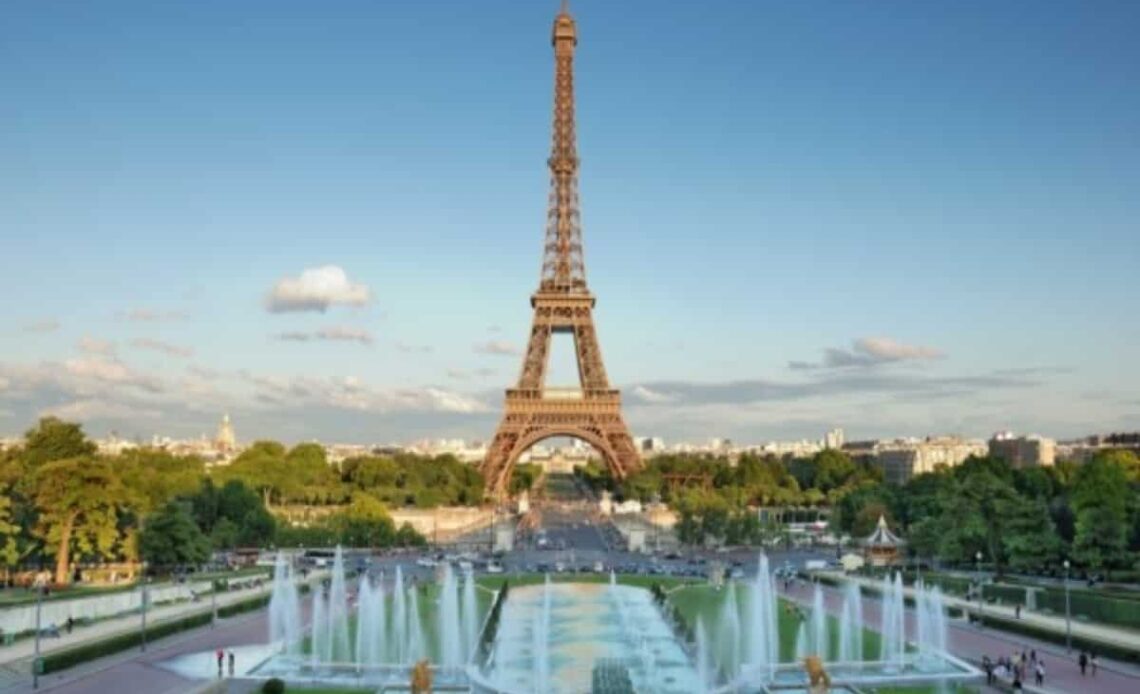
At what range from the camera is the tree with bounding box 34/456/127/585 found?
1885 inches

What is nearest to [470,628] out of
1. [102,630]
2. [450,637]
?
→ [450,637]

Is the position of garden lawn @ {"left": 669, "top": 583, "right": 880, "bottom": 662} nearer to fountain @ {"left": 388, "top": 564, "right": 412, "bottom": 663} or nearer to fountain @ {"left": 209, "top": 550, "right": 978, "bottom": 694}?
fountain @ {"left": 209, "top": 550, "right": 978, "bottom": 694}

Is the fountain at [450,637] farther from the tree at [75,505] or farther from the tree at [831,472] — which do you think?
the tree at [831,472]

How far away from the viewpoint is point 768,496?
109 m

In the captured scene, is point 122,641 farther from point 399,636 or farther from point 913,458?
point 913,458

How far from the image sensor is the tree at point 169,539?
51344 millimetres

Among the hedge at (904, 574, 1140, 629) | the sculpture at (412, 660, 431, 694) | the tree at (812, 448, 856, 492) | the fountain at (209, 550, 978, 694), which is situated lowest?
the fountain at (209, 550, 978, 694)

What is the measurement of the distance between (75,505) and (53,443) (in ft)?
23.6

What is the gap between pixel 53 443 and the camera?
5444 cm

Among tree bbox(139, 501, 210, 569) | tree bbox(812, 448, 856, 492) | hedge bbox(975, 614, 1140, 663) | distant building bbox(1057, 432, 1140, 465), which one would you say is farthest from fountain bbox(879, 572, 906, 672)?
distant building bbox(1057, 432, 1140, 465)

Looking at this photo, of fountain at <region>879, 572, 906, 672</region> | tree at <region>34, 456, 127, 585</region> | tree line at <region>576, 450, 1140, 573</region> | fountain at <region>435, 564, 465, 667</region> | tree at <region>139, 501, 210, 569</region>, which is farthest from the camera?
tree at <region>139, 501, 210, 569</region>

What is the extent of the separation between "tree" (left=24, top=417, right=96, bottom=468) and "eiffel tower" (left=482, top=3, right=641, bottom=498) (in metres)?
37.0

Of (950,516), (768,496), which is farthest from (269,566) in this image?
(768,496)

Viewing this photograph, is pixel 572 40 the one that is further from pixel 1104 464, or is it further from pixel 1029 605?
pixel 1029 605
